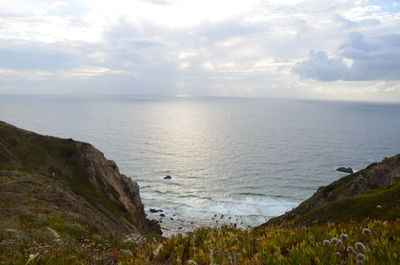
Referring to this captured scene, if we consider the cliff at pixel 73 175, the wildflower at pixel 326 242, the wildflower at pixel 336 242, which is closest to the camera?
the wildflower at pixel 336 242

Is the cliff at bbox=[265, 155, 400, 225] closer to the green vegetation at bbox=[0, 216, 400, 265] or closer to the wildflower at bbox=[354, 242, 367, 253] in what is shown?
the green vegetation at bbox=[0, 216, 400, 265]

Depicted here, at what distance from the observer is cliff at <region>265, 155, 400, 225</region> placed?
43.3 metres

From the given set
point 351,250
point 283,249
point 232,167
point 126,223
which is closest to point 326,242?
point 351,250

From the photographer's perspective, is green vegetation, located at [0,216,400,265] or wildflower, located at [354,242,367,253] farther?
wildflower, located at [354,242,367,253]

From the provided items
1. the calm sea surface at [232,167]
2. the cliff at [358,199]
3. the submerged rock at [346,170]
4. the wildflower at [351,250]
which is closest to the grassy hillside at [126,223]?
the wildflower at [351,250]

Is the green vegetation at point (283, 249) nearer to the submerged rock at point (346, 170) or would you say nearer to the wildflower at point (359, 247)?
the wildflower at point (359, 247)

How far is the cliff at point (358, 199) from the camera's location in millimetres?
43344

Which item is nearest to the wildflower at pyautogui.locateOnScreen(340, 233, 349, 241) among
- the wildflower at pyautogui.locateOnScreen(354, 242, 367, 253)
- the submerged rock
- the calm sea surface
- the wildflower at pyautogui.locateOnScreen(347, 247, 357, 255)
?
the wildflower at pyautogui.locateOnScreen(354, 242, 367, 253)

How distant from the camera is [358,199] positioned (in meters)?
47.9

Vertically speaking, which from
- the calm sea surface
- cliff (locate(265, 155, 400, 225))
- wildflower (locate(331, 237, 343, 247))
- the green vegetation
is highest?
wildflower (locate(331, 237, 343, 247))

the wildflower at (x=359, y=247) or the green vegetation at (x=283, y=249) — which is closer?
the green vegetation at (x=283, y=249)

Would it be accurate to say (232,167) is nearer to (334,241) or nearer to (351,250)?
(334,241)

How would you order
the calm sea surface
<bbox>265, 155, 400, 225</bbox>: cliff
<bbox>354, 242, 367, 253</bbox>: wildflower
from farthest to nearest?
the calm sea surface → <bbox>265, 155, 400, 225</bbox>: cliff → <bbox>354, 242, 367, 253</bbox>: wildflower

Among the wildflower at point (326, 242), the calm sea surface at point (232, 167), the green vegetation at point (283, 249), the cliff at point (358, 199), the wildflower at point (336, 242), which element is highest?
the wildflower at point (336, 242)
